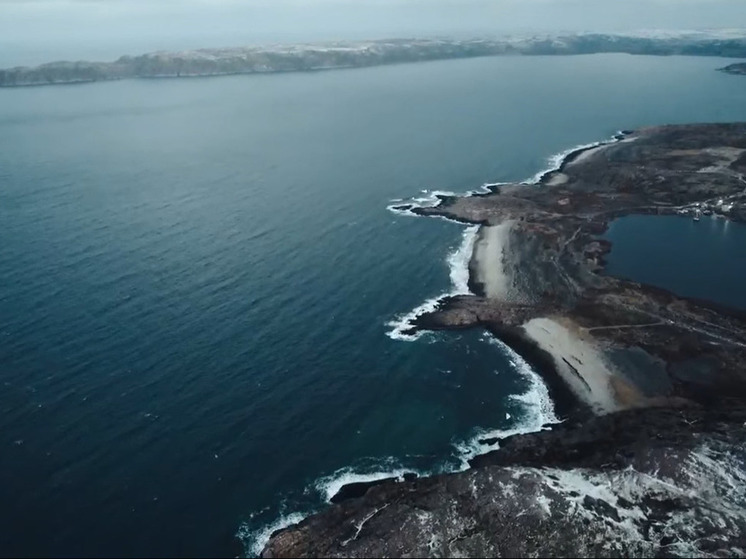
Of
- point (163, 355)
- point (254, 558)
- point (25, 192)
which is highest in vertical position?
point (25, 192)

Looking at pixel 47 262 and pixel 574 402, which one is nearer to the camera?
pixel 574 402

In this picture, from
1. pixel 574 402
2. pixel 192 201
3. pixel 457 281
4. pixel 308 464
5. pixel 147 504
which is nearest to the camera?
pixel 147 504

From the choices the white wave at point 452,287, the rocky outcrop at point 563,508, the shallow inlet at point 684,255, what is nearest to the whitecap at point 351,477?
the rocky outcrop at point 563,508

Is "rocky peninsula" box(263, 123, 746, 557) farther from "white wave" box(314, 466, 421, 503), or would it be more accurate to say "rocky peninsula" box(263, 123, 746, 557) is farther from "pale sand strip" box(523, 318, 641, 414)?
"white wave" box(314, 466, 421, 503)

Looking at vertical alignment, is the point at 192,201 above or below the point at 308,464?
above

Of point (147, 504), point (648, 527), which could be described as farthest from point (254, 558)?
point (648, 527)

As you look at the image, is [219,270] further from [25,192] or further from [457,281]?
[25,192]
